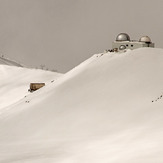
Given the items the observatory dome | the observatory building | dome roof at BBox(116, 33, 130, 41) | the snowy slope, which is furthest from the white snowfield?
the snowy slope

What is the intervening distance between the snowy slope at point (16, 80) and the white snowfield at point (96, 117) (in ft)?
84.7

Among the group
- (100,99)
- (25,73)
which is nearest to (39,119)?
(100,99)

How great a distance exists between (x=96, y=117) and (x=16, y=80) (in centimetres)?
5259

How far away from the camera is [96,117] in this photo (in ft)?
107

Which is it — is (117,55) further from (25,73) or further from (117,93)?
(25,73)

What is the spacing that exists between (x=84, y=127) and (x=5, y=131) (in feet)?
26.4

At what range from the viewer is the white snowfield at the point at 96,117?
21781 mm

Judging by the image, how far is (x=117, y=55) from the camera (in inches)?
1820

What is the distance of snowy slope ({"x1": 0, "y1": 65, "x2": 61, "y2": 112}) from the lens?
70613 millimetres

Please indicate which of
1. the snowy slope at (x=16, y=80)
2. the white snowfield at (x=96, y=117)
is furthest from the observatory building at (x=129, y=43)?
the snowy slope at (x=16, y=80)

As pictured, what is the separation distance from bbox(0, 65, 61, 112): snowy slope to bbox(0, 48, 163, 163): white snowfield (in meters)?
25.8

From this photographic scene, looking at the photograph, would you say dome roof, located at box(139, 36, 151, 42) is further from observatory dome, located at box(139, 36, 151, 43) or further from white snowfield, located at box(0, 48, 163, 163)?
white snowfield, located at box(0, 48, 163, 163)

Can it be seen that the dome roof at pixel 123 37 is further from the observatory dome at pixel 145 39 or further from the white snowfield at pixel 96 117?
the white snowfield at pixel 96 117

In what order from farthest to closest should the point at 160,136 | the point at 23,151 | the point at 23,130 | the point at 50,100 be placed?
the point at 50,100 < the point at 23,130 < the point at 23,151 < the point at 160,136
